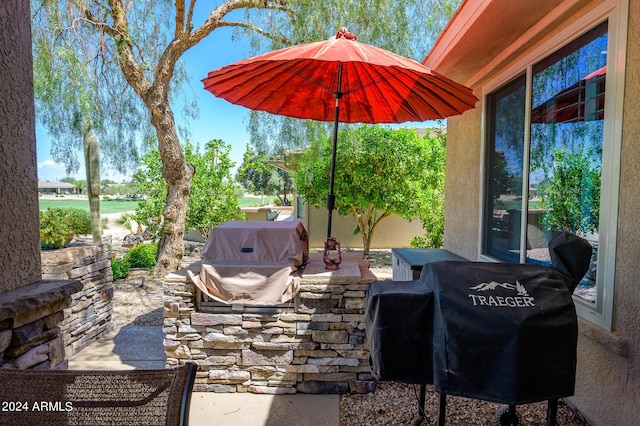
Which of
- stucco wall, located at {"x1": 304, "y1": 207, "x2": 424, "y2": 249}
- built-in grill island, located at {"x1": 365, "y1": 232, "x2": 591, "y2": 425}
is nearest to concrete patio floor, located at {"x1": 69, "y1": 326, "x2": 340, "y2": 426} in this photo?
built-in grill island, located at {"x1": 365, "y1": 232, "x2": 591, "y2": 425}

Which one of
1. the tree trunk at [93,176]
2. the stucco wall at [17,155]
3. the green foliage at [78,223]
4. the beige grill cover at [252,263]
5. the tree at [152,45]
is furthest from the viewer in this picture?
the tree trunk at [93,176]

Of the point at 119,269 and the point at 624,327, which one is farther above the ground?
the point at 624,327

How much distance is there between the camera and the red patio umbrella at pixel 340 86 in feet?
8.27

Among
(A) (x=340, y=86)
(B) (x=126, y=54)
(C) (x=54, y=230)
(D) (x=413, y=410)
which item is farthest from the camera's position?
(B) (x=126, y=54)

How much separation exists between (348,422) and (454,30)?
3.33m

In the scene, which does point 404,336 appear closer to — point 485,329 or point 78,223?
point 485,329

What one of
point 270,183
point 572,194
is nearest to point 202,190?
point 572,194

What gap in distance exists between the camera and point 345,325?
2994 millimetres

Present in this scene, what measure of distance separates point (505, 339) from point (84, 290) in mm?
4271

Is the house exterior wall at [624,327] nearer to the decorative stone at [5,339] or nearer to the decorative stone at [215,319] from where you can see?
the decorative stone at [215,319]

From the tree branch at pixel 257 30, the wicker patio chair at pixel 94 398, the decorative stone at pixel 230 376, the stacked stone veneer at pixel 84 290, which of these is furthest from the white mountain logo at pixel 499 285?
the tree branch at pixel 257 30

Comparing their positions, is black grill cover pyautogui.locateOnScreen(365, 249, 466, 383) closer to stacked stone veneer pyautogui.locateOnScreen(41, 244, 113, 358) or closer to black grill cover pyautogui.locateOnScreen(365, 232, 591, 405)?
black grill cover pyautogui.locateOnScreen(365, 232, 591, 405)

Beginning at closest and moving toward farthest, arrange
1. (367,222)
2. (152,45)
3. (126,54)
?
(126,54) → (152,45) → (367,222)

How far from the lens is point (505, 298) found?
1480 mm
